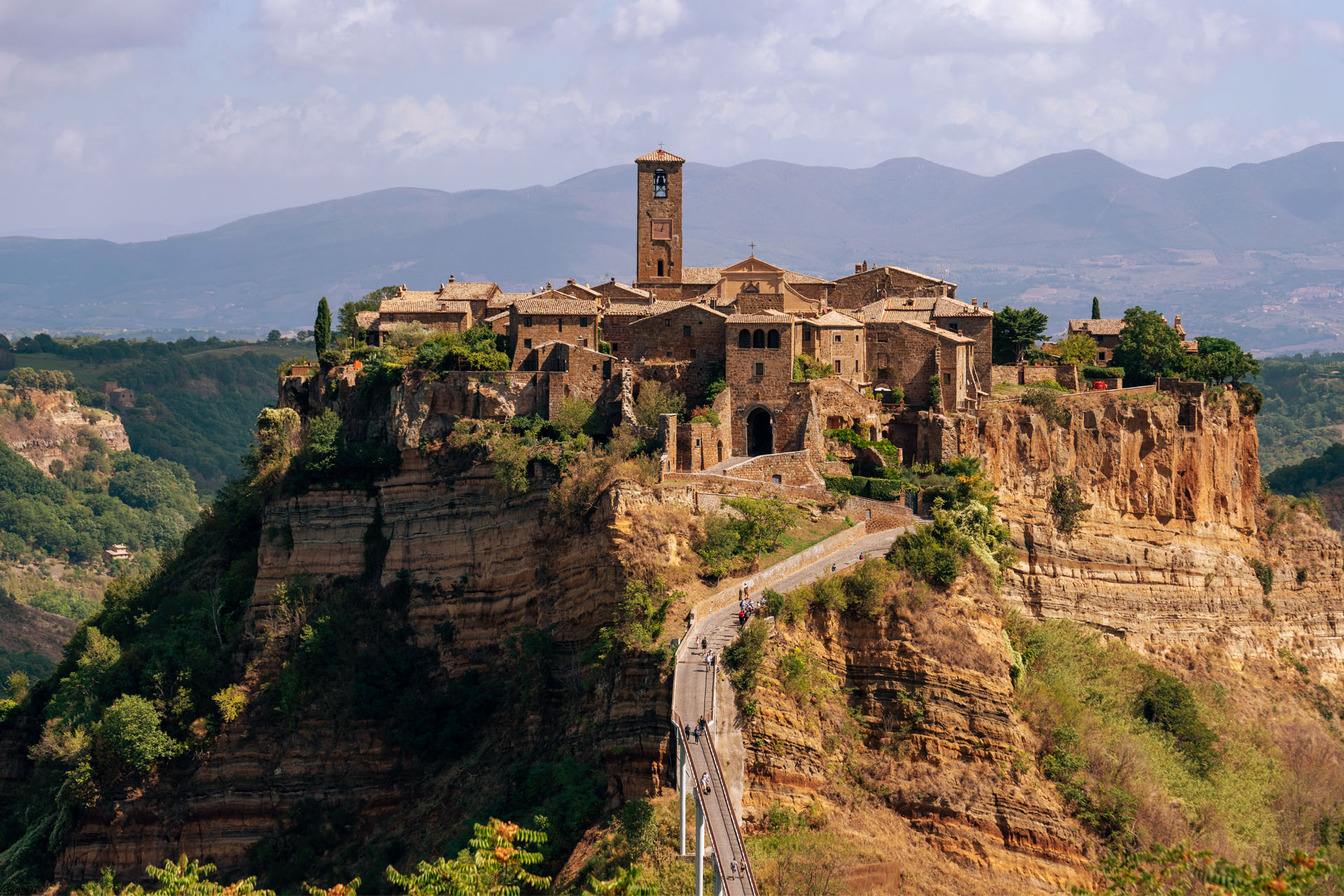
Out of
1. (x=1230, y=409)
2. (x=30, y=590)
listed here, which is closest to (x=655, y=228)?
(x=1230, y=409)

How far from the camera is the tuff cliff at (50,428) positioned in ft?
600

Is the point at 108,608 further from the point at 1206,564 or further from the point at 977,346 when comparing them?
the point at 1206,564

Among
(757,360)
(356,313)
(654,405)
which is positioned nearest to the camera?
(654,405)

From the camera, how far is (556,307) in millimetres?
61812

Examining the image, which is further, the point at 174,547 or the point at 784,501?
the point at 174,547

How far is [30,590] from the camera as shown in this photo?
489 feet

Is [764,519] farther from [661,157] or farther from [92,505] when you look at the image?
[92,505]

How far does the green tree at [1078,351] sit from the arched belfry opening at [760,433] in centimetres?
1860

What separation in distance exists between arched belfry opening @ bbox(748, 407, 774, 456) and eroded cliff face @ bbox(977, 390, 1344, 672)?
29.7 ft

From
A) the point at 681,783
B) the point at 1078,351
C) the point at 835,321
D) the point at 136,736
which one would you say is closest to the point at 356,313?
the point at 136,736

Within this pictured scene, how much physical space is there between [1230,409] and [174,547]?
57611 millimetres

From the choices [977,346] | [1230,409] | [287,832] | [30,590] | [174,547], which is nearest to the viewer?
[287,832]

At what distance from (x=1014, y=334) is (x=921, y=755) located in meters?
29.6

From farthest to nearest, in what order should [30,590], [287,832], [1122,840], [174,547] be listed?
[30,590] < [174,547] < [287,832] < [1122,840]
